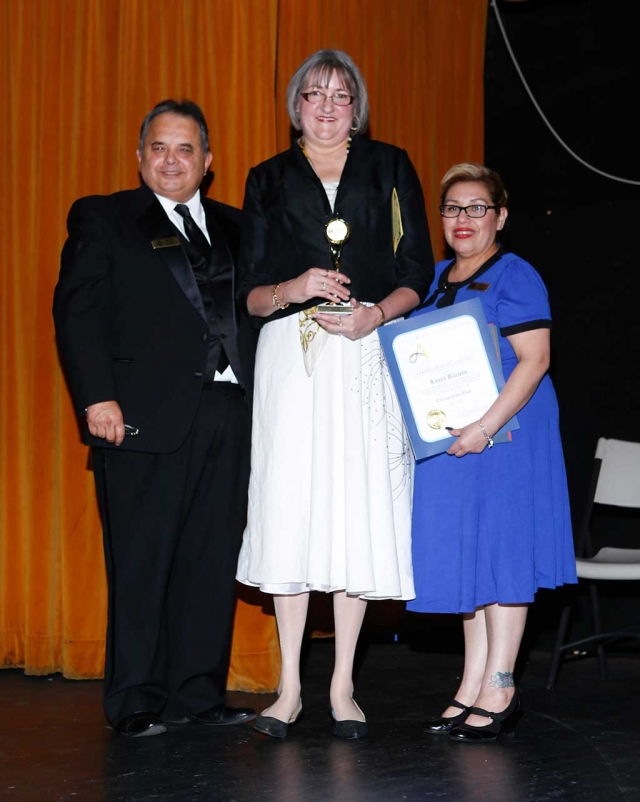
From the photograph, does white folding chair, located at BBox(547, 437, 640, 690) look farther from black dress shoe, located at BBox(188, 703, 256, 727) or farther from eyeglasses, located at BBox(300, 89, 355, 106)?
eyeglasses, located at BBox(300, 89, 355, 106)

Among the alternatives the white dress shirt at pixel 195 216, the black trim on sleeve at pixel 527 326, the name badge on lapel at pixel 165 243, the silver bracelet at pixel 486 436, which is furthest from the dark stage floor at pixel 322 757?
the name badge on lapel at pixel 165 243

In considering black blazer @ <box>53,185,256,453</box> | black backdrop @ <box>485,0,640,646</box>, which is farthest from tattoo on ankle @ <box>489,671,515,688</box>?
black backdrop @ <box>485,0,640,646</box>

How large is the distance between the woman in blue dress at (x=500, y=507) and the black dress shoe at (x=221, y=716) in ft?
1.85

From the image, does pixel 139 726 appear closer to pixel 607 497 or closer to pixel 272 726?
pixel 272 726

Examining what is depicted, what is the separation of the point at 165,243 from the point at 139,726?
1443 millimetres

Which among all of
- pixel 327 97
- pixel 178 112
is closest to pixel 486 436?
pixel 327 97

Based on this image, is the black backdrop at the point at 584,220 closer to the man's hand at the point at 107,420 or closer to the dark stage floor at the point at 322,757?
the dark stage floor at the point at 322,757

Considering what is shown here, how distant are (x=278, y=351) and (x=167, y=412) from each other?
0.38 metres

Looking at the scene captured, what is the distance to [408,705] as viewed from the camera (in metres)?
3.45

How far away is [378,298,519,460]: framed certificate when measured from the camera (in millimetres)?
2936

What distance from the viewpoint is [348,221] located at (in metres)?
3.02

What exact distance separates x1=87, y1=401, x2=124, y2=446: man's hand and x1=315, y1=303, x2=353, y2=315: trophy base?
681mm

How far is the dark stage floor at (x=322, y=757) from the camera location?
2.47 metres

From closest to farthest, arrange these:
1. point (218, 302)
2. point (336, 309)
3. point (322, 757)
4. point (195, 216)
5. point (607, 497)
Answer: point (322, 757) → point (336, 309) → point (218, 302) → point (195, 216) → point (607, 497)
